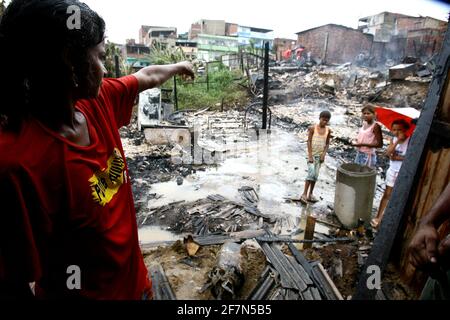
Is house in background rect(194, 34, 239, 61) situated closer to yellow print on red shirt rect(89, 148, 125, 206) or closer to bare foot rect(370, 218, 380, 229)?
bare foot rect(370, 218, 380, 229)

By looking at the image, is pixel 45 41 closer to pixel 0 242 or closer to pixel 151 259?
pixel 0 242

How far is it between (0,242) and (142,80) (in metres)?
1.45

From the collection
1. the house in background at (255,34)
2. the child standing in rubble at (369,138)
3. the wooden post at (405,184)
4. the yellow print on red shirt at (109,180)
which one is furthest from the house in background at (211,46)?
the yellow print on red shirt at (109,180)

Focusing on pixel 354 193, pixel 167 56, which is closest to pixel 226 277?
pixel 354 193

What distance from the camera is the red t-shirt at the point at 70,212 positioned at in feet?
3.47

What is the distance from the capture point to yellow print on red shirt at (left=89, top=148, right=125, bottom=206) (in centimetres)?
134

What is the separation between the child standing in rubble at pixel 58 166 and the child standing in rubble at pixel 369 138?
5.62 meters

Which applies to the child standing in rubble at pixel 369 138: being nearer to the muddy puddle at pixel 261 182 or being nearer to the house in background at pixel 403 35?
the muddy puddle at pixel 261 182

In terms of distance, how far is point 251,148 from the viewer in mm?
10375

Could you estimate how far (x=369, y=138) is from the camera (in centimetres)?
595

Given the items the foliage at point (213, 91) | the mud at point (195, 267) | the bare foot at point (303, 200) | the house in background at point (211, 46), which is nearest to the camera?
the mud at point (195, 267)

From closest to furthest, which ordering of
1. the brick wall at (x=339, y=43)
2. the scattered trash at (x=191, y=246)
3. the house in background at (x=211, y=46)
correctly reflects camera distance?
the scattered trash at (x=191, y=246)
the brick wall at (x=339, y=43)
the house in background at (x=211, y=46)

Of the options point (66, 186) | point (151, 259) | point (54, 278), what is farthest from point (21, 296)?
point (151, 259)

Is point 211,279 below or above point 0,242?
below
